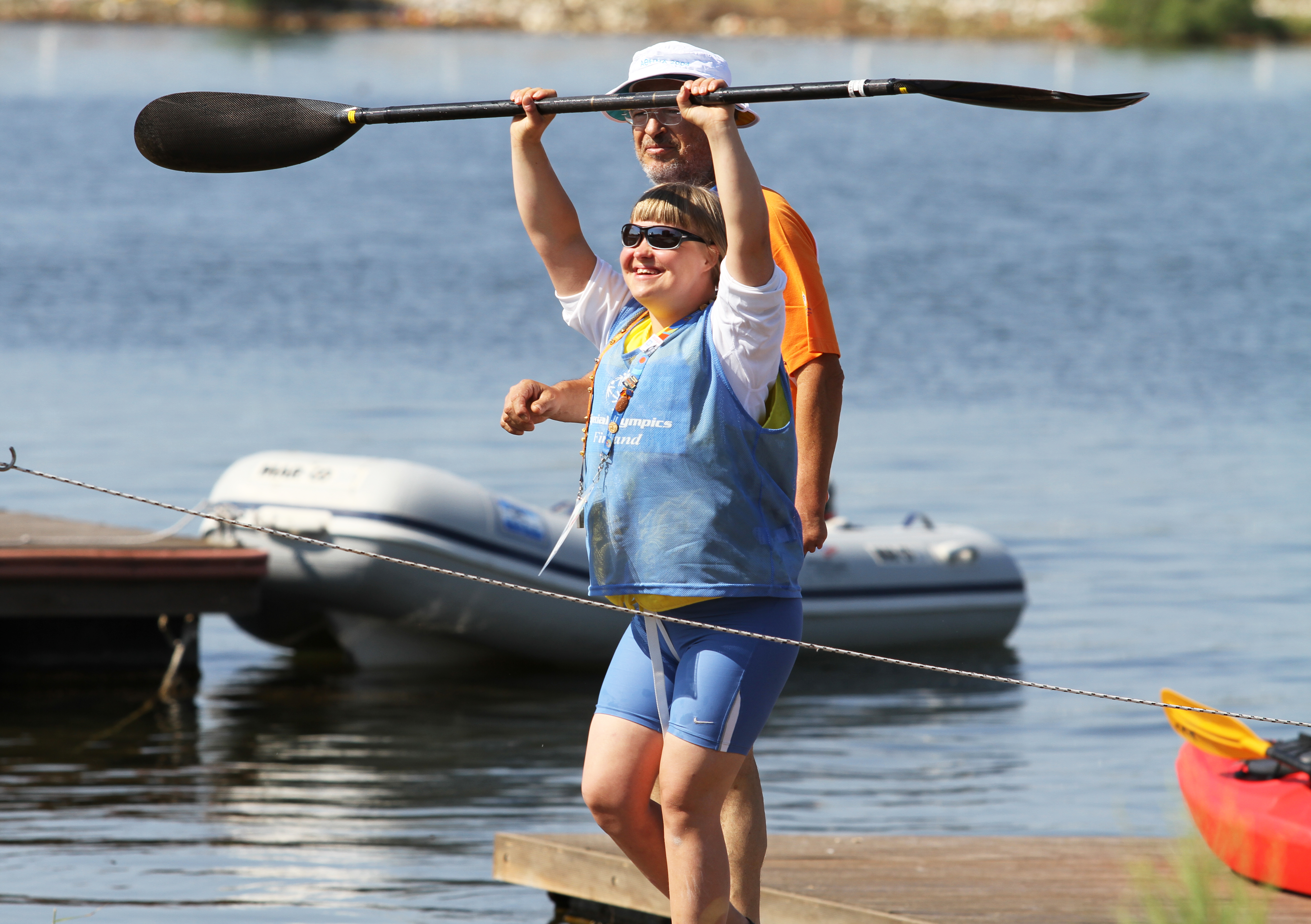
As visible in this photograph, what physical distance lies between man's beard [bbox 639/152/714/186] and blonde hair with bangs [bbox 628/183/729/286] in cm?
18

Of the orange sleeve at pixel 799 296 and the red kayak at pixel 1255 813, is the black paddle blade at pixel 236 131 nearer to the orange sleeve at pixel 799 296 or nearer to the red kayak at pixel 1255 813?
the orange sleeve at pixel 799 296

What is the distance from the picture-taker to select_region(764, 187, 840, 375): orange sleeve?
3662 mm

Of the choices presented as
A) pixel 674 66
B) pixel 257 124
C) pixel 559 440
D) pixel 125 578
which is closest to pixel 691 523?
pixel 674 66

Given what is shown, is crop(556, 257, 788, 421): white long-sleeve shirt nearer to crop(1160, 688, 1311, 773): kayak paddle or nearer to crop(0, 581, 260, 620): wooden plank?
crop(1160, 688, 1311, 773): kayak paddle

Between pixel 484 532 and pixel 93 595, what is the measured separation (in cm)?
183

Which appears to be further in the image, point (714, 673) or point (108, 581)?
point (108, 581)

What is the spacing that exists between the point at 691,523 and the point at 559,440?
502 inches

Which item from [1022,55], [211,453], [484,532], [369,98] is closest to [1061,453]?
[211,453]

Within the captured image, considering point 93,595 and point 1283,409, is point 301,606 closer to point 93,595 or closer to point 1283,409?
point 93,595

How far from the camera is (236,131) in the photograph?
4.22m

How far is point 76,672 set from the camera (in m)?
9.41

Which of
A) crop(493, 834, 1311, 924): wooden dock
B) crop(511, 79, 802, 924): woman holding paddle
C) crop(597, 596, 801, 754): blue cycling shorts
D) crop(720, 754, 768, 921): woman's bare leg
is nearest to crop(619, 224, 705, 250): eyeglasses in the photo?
crop(511, 79, 802, 924): woman holding paddle

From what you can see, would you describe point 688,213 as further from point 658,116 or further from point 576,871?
point 576,871

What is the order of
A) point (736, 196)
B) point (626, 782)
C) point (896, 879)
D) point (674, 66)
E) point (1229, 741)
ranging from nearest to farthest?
point (736, 196), point (626, 782), point (674, 66), point (896, 879), point (1229, 741)
